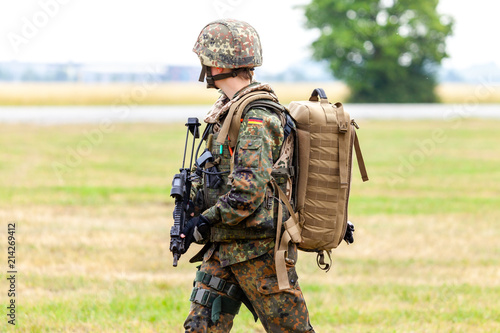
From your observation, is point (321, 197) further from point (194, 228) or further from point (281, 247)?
point (194, 228)

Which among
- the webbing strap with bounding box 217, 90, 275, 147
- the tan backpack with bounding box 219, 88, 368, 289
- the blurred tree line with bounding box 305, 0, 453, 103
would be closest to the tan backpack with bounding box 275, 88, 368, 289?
the tan backpack with bounding box 219, 88, 368, 289

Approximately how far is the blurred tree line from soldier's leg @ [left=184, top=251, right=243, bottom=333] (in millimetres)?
42030

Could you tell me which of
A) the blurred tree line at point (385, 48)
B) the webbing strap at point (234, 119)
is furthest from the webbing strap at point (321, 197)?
the blurred tree line at point (385, 48)

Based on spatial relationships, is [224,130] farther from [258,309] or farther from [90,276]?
[90,276]

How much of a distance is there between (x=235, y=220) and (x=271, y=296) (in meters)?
0.49

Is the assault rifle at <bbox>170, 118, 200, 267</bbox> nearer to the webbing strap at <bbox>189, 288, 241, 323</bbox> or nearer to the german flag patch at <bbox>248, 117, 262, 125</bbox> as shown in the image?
the webbing strap at <bbox>189, 288, 241, 323</bbox>

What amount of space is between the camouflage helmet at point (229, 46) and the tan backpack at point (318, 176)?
287 millimetres

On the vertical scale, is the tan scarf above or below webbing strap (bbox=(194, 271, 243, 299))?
above

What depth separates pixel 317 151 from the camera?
13.5ft

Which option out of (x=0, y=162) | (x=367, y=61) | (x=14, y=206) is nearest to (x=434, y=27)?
(x=367, y=61)

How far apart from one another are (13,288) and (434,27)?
4230cm

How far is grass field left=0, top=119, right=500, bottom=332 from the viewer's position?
614 centimetres

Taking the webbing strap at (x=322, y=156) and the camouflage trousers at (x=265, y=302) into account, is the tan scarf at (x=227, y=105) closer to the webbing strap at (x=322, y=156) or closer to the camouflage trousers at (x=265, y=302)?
the webbing strap at (x=322, y=156)

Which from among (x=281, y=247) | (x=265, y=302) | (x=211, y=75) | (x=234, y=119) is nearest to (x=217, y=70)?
(x=211, y=75)
